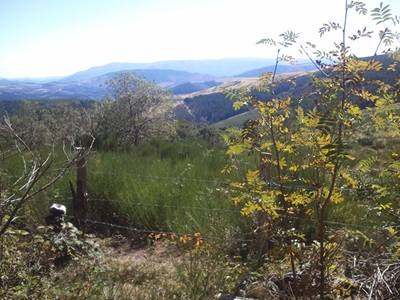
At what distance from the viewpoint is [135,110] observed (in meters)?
21.0

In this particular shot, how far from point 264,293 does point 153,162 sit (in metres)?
3.69

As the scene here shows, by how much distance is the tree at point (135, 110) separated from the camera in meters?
20.3

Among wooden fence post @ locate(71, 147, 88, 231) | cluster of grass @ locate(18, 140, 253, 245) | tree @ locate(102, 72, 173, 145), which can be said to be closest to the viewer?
cluster of grass @ locate(18, 140, 253, 245)

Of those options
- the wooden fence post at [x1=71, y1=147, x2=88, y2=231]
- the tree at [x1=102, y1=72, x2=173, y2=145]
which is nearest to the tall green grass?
the wooden fence post at [x1=71, y1=147, x2=88, y2=231]

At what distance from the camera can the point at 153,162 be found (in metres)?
6.32

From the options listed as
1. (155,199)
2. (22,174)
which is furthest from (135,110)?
(22,174)

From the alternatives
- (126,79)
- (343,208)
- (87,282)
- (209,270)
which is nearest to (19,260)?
(87,282)

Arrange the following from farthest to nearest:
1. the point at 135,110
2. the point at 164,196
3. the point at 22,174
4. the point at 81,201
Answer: the point at 135,110, the point at 164,196, the point at 81,201, the point at 22,174

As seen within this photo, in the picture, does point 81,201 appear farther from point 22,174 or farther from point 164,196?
point 22,174

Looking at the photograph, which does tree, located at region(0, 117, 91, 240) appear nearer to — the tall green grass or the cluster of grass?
the cluster of grass

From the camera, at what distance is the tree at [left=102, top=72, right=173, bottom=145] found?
20328 millimetres

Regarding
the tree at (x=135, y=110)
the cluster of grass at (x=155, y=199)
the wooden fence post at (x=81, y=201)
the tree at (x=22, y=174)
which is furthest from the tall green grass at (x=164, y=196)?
the tree at (x=135, y=110)

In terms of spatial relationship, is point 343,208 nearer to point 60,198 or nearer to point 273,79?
point 273,79

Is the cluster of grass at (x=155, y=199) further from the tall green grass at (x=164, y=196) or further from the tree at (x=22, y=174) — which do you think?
the tree at (x=22, y=174)
